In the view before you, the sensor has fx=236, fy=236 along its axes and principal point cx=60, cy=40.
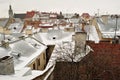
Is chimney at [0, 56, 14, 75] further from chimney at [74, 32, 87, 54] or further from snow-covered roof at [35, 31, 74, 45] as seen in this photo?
snow-covered roof at [35, 31, 74, 45]

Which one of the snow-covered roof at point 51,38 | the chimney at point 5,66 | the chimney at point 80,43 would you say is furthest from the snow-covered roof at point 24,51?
the chimney at point 80,43

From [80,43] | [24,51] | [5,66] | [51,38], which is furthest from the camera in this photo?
[51,38]

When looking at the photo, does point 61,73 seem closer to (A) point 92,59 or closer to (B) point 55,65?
(B) point 55,65

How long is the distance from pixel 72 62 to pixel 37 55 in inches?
338

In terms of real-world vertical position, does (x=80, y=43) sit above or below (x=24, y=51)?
above

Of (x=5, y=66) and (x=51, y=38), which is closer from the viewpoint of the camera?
(x=5, y=66)

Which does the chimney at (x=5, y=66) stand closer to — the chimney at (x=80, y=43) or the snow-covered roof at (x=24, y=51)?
the snow-covered roof at (x=24, y=51)

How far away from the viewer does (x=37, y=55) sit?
2733cm

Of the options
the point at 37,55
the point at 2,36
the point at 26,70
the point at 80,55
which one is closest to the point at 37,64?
the point at 37,55

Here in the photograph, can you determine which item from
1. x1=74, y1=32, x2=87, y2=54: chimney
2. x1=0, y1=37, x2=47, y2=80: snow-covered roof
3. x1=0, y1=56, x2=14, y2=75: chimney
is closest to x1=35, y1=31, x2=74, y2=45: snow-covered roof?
x1=0, y1=37, x2=47, y2=80: snow-covered roof

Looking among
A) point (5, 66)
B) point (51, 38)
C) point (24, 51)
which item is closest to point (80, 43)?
point (24, 51)

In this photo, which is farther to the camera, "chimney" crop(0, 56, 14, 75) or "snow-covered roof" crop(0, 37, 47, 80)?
"snow-covered roof" crop(0, 37, 47, 80)

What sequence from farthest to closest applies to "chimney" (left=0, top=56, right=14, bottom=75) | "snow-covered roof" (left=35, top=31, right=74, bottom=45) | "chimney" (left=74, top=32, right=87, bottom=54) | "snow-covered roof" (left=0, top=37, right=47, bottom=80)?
"snow-covered roof" (left=35, top=31, right=74, bottom=45) → "chimney" (left=74, top=32, right=87, bottom=54) → "snow-covered roof" (left=0, top=37, right=47, bottom=80) → "chimney" (left=0, top=56, right=14, bottom=75)

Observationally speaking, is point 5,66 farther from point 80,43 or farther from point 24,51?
point 24,51
